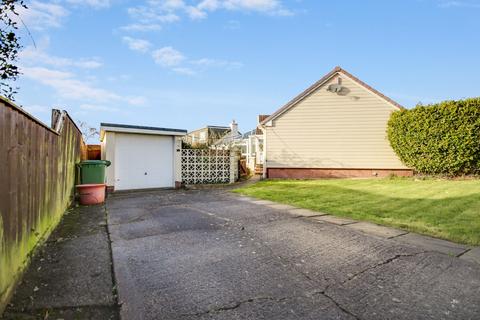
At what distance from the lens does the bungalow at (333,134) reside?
16203 millimetres

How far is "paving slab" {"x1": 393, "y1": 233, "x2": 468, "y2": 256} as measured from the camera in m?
4.30

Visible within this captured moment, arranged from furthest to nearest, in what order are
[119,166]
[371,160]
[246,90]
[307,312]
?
[246,90] → [371,160] → [119,166] → [307,312]

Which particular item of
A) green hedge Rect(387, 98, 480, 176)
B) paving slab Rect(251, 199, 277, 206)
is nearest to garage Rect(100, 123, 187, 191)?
paving slab Rect(251, 199, 277, 206)

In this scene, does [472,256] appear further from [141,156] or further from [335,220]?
[141,156]

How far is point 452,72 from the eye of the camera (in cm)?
1519

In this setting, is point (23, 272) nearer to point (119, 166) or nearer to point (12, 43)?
point (12, 43)

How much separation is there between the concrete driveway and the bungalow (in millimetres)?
11227

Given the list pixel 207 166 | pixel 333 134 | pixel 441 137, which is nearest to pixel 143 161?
pixel 207 166

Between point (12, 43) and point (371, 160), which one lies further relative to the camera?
point (371, 160)

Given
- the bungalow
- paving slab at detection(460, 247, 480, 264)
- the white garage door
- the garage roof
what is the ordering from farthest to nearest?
the bungalow → the white garage door → the garage roof → paving slab at detection(460, 247, 480, 264)

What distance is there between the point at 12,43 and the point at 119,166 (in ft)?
21.9

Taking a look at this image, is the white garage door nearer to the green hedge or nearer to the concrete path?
the concrete path

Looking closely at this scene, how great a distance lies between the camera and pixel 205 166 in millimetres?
13984

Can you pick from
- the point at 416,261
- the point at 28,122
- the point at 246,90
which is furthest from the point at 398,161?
the point at 28,122
